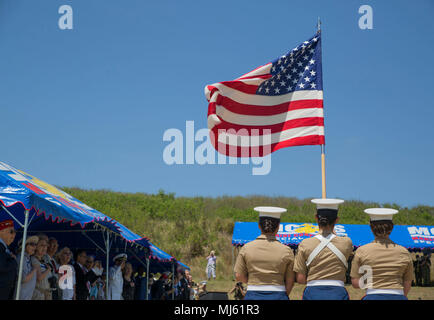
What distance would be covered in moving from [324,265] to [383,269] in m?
0.57

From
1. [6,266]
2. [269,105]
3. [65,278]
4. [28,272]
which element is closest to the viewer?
[6,266]

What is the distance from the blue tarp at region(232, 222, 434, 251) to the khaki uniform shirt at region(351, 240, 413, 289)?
1995 centimetres

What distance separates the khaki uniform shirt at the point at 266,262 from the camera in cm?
452

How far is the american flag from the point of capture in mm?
9344

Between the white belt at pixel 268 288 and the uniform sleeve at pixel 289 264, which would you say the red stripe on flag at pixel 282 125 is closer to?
the uniform sleeve at pixel 289 264

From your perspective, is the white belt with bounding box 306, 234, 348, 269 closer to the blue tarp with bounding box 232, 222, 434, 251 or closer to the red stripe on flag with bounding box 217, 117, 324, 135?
the red stripe on flag with bounding box 217, 117, 324, 135

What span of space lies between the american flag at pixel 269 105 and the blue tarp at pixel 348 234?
15.5 metres

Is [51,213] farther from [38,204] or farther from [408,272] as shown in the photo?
[408,272]

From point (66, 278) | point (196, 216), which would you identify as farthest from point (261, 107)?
point (196, 216)

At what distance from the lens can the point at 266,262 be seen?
14.9 feet

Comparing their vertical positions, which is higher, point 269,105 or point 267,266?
point 269,105

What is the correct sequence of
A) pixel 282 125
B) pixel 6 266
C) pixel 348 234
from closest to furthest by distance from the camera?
pixel 6 266, pixel 282 125, pixel 348 234

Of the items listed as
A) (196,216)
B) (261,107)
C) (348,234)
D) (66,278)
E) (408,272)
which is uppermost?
(261,107)
